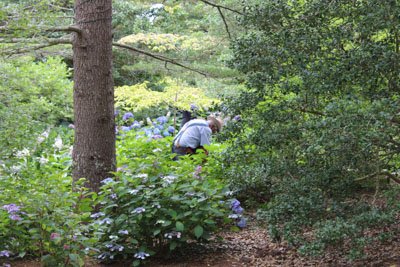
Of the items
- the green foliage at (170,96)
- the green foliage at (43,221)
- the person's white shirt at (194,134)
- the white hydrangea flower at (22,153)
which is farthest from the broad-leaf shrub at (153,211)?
the green foliage at (170,96)

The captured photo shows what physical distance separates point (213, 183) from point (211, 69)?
10.0 feet

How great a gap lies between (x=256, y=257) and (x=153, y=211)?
4.20 ft

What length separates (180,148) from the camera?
6949mm

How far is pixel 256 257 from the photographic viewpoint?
5.49m

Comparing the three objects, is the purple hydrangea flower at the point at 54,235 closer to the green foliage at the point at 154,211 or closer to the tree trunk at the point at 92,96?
the green foliage at the point at 154,211

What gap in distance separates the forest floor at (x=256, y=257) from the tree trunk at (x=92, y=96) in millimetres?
1125

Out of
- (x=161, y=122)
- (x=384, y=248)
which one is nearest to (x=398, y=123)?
(x=384, y=248)

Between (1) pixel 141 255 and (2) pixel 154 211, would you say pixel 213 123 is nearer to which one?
(2) pixel 154 211

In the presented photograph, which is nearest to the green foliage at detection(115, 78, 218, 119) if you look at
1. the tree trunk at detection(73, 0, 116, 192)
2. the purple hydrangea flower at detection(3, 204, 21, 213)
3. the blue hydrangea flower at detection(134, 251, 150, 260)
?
the tree trunk at detection(73, 0, 116, 192)

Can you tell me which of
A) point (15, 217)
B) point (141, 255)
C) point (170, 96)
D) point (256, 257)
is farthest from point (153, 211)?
point (170, 96)

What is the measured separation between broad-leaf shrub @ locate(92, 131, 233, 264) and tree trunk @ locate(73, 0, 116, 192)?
57 centimetres

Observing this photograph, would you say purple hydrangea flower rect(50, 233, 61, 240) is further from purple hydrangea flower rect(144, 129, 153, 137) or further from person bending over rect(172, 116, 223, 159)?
purple hydrangea flower rect(144, 129, 153, 137)

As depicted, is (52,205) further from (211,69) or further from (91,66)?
(211,69)

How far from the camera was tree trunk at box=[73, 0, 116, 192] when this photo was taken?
5828mm
